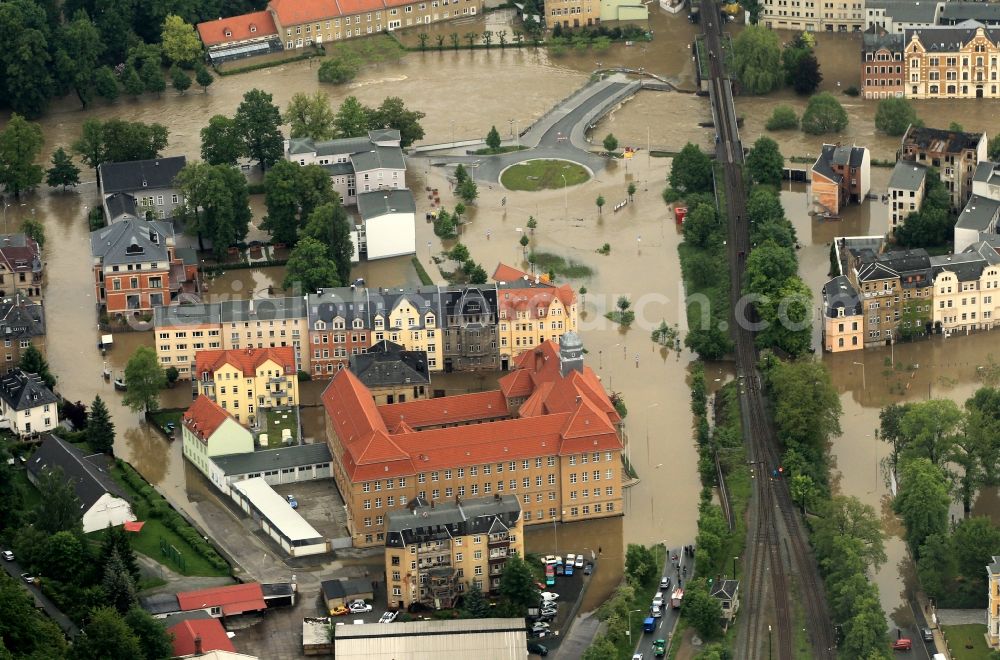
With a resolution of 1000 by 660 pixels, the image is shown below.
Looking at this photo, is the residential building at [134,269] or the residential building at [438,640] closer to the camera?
the residential building at [438,640]

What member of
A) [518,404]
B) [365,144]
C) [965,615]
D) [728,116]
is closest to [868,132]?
[728,116]

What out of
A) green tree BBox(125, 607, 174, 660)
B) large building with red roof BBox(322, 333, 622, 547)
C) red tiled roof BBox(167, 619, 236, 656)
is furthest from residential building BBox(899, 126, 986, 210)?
green tree BBox(125, 607, 174, 660)

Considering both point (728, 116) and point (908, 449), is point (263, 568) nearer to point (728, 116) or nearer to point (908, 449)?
point (908, 449)

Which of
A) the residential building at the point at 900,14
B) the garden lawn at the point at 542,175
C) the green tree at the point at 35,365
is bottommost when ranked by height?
the green tree at the point at 35,365

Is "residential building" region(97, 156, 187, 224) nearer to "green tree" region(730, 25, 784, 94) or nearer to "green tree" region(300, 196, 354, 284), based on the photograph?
"green tree" region(300, 196, 354, 284)

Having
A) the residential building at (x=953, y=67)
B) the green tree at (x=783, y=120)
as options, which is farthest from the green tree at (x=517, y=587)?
the residential building at (x=953, y=67)

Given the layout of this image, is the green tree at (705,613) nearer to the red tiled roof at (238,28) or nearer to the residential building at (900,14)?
the residential building at (900,14)
